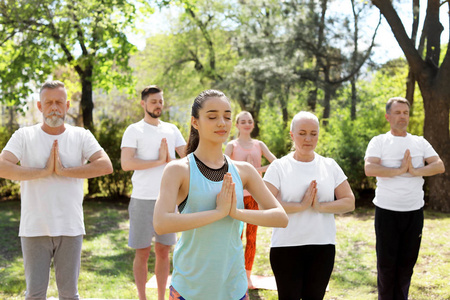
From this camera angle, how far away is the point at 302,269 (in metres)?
3.33

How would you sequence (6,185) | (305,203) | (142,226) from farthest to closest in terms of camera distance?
(6,185)
(142,226)
(305,203)

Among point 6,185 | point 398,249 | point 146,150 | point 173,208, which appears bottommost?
point 6,185

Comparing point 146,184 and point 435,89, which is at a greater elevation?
point 435,89

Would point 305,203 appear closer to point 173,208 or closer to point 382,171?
point 173,208

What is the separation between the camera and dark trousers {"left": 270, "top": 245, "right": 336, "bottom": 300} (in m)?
3.29

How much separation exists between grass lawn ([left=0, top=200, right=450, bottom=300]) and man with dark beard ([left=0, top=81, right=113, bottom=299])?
6.43 ft

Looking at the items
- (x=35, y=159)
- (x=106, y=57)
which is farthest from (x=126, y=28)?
(x=35, y=159)

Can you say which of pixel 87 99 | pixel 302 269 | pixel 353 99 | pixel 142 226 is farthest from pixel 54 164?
pixel 353 99

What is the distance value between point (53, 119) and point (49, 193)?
21.6 inches

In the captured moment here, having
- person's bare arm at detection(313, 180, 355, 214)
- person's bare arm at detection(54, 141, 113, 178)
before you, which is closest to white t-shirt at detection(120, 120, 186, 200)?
person's bare arm at detection(54, 141, 113, 178)

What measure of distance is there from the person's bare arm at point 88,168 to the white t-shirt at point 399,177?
2.48 metres

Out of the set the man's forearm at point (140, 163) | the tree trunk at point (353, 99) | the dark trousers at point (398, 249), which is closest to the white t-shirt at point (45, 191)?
the man's forearm at point (140, 163)

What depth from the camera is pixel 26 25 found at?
444 inches

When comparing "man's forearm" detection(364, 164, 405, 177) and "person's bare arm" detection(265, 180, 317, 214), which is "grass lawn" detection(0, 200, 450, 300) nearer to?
"man's forearm" detection(364, 164, 405, 177)
